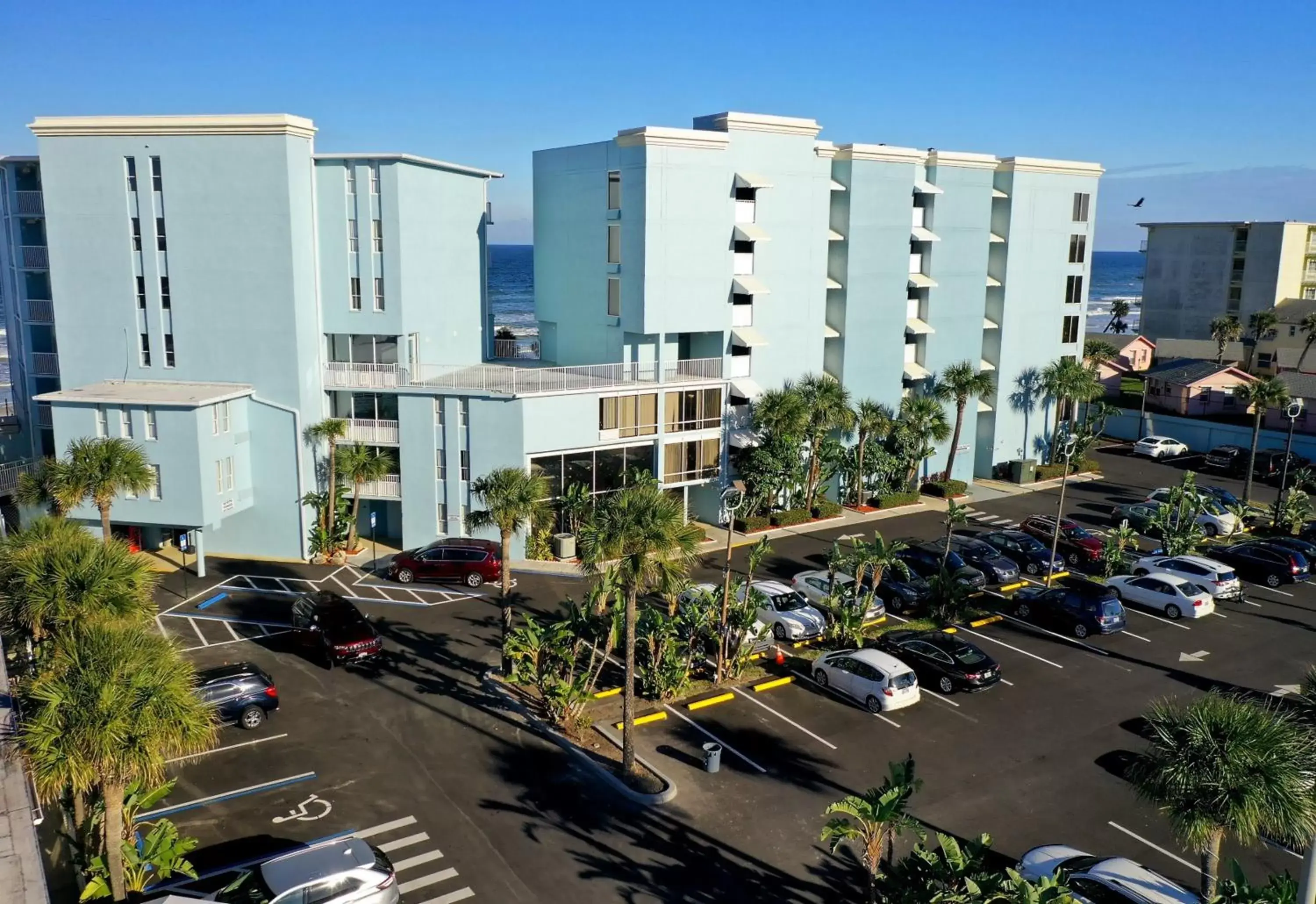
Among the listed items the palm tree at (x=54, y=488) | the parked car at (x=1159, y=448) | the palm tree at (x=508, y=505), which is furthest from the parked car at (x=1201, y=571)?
the palm tree at (x=54, y=488)

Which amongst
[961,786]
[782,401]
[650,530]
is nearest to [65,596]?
[650,530]

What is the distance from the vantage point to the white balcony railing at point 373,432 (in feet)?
123

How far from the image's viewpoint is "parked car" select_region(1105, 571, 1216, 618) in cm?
3322

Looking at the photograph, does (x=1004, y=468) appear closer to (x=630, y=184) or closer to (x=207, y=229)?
(x=630, y=184)

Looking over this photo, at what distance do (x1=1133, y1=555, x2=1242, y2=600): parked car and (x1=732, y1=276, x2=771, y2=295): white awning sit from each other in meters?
17.8

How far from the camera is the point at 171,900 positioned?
14.4 m

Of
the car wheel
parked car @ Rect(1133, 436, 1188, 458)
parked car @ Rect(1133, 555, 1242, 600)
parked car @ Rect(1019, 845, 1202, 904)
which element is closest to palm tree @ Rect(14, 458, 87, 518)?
the car wheel

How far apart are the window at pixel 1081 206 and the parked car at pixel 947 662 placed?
33.3 metres

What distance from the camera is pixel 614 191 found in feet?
128

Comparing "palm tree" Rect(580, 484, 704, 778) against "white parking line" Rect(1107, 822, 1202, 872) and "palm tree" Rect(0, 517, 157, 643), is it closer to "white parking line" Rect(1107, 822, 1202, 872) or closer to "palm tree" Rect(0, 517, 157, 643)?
"palm tree" Rect(0, 517, 157, 643)

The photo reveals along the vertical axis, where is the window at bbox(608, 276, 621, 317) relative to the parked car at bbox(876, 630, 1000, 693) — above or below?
above

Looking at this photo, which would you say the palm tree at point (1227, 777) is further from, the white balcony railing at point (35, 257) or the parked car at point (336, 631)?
the white balcony railing at point (35, 257)

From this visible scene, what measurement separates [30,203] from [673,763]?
33875 millimetres

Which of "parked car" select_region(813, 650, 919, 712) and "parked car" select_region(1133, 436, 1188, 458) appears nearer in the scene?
"parked car" select_region(813, 650, 919, 712)
